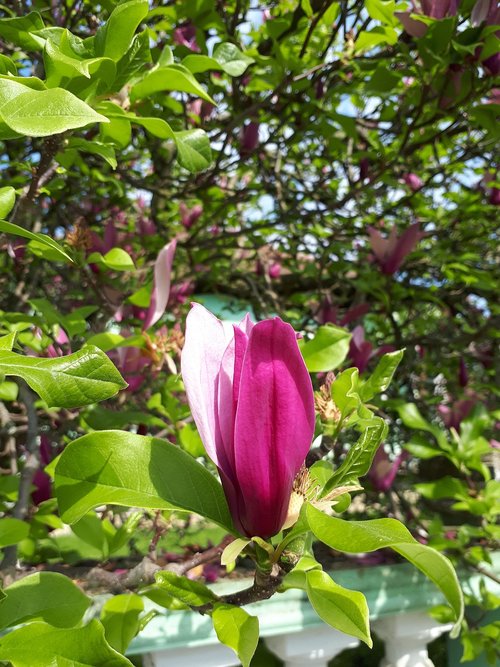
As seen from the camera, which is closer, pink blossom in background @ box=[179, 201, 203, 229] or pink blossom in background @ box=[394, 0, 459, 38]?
pink blossom in background @ box=[394, 0, 459, 38]

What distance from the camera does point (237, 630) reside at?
22.2 inches

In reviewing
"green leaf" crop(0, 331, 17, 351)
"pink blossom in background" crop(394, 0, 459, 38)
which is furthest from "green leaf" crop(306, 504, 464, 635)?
"pink blossom in background" crop(394, 0, 459, 38)

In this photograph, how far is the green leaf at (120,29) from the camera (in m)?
0.66

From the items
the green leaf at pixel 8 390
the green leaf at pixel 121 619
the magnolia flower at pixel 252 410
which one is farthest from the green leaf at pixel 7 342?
the green leaf at pixel 8 390

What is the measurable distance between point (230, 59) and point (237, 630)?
91 cm

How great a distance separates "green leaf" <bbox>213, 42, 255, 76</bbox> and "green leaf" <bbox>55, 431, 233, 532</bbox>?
75 cm

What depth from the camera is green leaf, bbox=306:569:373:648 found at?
0.48 metres

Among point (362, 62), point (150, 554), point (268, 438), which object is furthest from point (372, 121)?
point (268, 438)

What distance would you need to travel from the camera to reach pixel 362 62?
1.64 meters

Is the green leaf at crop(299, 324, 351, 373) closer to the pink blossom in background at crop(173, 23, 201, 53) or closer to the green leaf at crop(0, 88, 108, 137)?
the green leaf at crop(0, 88, 108, 137)

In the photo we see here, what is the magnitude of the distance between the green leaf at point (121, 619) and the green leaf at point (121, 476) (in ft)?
1.13

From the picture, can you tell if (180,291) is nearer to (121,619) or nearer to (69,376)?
(121,619)

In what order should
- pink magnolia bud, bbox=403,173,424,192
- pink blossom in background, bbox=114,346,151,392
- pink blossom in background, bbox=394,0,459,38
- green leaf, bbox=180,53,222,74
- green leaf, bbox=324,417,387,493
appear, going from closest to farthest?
green leaf, bbox=324,417,387,493 < green leaf, bbox=180,53,222,74 < pink blossom in background, bbox=114,346,151,392 < pink blossom in background, bbox=394,0,459,38 < pink magnolia bud, bbox=403,173,424,192

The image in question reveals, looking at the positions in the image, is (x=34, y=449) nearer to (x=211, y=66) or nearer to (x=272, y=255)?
(x=211, y=66)
